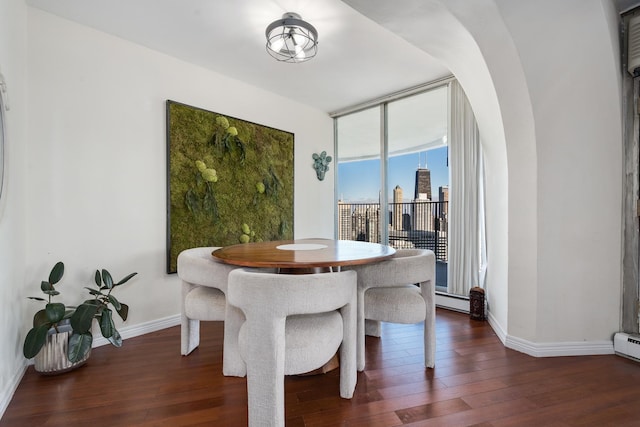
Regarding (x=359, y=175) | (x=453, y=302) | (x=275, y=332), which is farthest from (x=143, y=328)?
(x=359, y=175)

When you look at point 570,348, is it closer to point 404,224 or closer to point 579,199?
point 579,199

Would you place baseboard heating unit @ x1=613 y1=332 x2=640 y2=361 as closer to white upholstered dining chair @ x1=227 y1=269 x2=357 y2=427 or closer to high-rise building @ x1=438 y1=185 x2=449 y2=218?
high-rise building @ x1=438 y1=185 x2=449 y2=218

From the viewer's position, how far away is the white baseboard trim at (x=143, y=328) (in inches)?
94.0

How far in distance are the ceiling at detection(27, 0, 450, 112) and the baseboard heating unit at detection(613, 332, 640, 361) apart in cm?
272

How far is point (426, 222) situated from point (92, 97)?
12.0 ft

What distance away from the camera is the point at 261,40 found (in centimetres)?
259

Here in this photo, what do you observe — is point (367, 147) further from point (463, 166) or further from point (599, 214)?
point (599, 214)

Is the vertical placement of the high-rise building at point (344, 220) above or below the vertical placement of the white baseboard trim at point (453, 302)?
above

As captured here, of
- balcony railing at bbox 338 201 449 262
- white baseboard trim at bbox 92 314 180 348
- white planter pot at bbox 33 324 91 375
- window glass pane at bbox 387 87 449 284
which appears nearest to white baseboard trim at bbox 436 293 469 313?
window glass pane at bbox 387 87 449 284

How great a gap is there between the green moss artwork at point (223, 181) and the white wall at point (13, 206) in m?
0.99

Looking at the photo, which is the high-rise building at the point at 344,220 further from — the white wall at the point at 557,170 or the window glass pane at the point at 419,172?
the white wall at the point at 557,170

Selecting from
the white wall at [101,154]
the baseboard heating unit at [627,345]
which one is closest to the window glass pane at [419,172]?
the baseboard heating unit at [627,345]

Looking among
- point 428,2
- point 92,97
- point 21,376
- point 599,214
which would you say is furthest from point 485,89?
point 21,376

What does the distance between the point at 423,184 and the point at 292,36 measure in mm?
2376
